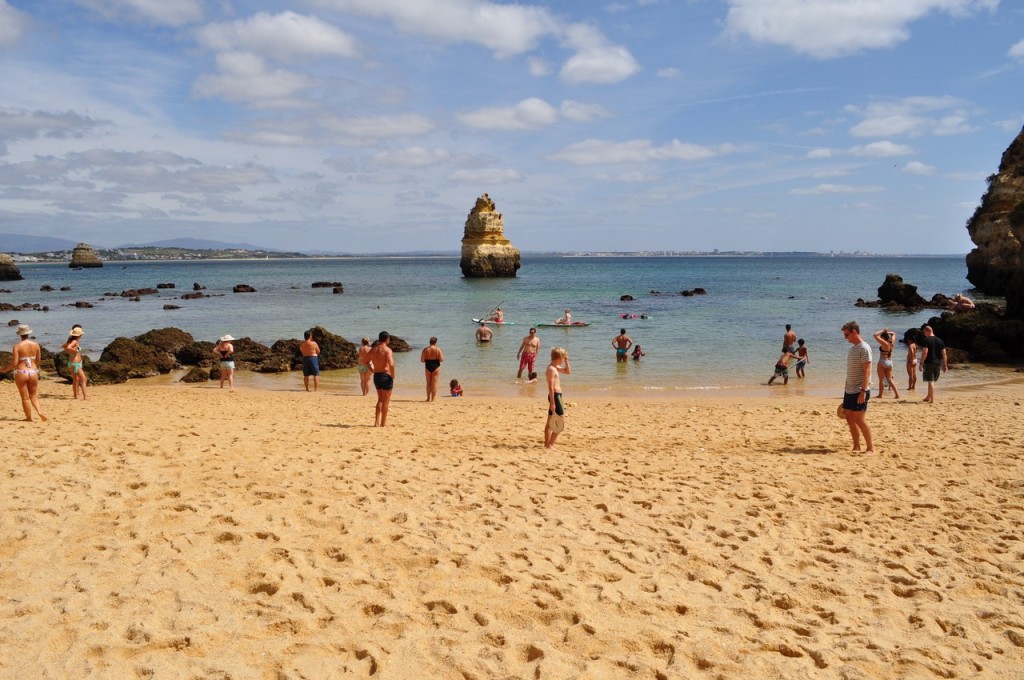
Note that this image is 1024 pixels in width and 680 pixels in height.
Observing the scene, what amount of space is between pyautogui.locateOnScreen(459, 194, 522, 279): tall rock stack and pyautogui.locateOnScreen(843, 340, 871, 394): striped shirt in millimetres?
64555

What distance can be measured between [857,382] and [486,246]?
6539 cm

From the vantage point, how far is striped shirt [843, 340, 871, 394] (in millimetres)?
8508

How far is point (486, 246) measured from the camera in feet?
239

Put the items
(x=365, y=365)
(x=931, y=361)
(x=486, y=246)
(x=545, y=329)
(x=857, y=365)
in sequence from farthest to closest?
(x=486, y=246) → (x=545, y=329) → (x=365, y=365) → (x=931, y=361) → (x=857, y=365)

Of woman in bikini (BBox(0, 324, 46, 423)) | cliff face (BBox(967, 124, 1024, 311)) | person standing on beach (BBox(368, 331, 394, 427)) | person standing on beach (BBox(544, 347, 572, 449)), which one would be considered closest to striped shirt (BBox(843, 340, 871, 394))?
person standing on beach (BBox(544, 347, 572, 449))

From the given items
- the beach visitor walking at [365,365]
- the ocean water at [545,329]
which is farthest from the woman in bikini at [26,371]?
the ocean water at [545,329]

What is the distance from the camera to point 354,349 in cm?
2036

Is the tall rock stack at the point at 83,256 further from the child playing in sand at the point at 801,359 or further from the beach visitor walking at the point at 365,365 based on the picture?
the child playing in sand at the point at 801,359

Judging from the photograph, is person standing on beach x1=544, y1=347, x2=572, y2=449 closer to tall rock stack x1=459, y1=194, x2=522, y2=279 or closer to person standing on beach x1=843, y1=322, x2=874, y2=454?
person standing on beach x1=843, y1=322, x2=874, y2=454

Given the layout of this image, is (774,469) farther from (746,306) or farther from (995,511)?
(746,306)

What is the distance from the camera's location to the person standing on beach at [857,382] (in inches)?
336

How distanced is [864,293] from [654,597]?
6028 cm

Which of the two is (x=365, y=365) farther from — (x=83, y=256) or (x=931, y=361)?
(x=83, y=256)

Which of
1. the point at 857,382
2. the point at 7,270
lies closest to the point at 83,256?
the point at 7,270
